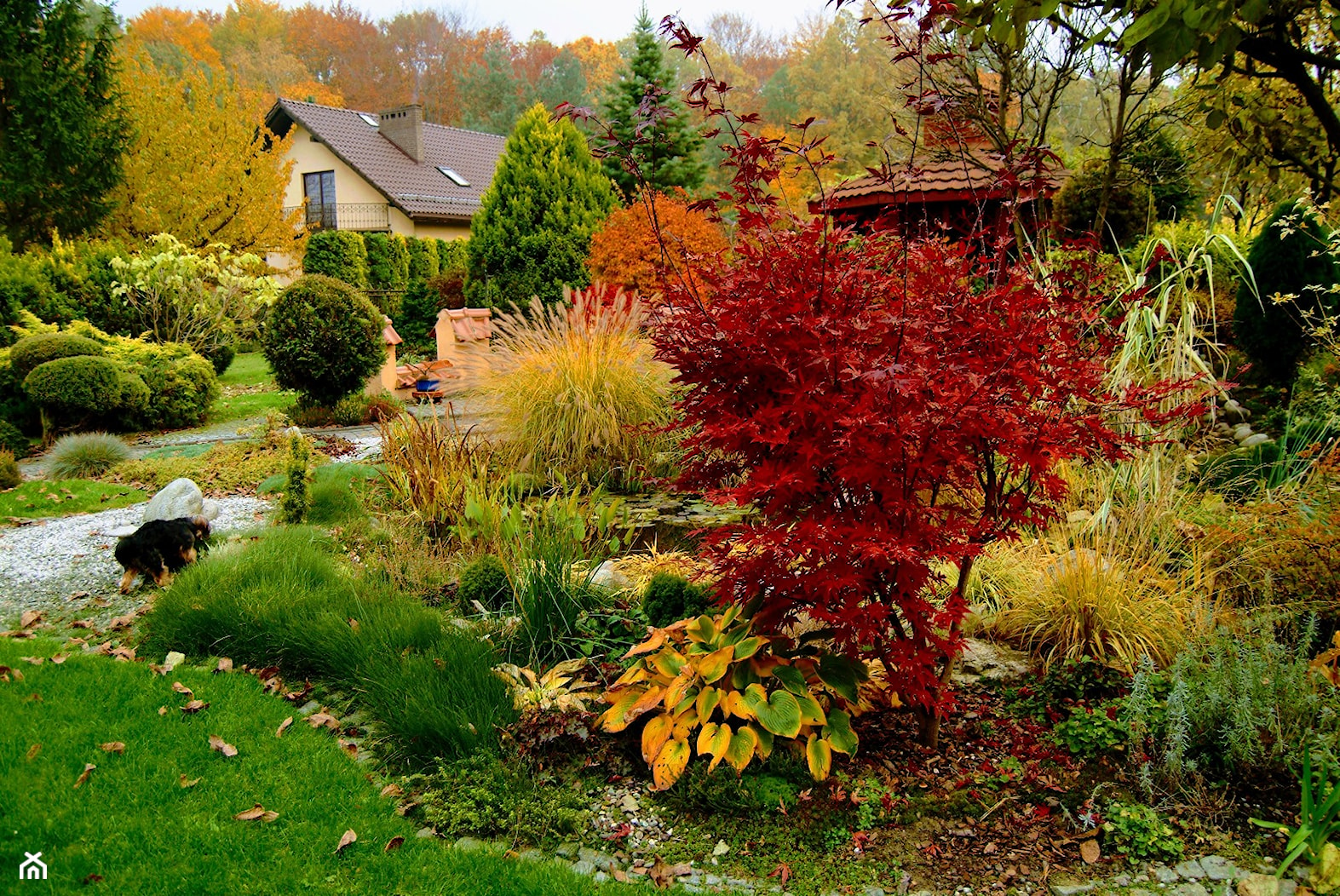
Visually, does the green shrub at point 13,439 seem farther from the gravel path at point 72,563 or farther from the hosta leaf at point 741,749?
the hosta leaf at point 741,749

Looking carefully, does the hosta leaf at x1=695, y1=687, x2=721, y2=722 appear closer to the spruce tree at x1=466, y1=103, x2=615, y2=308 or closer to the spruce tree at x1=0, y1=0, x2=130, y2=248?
the spruce tree at x1=466, y1=103, x2=615, y2=308

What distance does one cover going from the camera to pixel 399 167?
88.4 ft

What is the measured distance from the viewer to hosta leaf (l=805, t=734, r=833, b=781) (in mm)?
2723

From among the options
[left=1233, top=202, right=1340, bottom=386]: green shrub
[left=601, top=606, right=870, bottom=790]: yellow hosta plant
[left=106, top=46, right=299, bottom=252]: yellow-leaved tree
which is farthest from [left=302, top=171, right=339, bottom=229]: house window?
[left=601, top=606, right=870, bottom=790]: yellow hosta plant

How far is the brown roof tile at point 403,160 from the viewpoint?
25.6 meters

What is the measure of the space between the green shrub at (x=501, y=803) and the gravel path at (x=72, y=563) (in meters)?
2.73

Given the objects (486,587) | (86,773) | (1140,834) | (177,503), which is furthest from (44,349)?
(1140,834)

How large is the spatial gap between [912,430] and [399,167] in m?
27.5

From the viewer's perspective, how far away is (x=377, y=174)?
25859mm

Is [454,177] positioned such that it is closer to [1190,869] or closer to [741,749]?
[741,749]

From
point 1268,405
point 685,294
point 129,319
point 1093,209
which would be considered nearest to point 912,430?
point 685,294

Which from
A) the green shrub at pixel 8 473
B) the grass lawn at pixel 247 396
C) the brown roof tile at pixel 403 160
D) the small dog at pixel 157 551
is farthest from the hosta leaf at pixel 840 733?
the brown roof tile at pixel 403 160

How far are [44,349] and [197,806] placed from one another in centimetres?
856

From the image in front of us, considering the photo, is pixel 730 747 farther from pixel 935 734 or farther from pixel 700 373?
pixel 700 373
